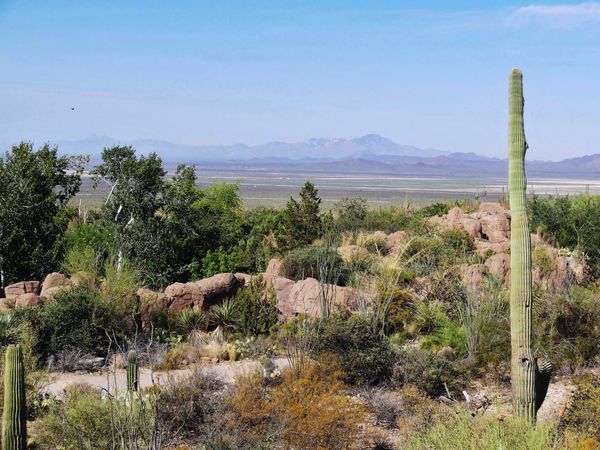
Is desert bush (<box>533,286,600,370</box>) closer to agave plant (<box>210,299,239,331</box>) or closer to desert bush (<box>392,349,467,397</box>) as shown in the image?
desert bush (<box>392,349,467,397</box>)

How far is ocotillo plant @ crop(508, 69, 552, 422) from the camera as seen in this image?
8.43 m

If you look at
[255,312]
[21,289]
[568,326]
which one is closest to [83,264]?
[21,289]

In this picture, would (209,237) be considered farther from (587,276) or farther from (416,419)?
(416,419)

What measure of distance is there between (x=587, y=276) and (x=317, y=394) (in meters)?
10.8

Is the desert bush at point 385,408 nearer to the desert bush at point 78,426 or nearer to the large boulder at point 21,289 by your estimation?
the desert bush at point 78,426

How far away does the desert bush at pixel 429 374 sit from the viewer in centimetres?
1176

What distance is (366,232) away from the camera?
901 inches

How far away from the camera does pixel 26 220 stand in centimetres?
1842

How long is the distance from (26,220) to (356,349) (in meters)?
9.60

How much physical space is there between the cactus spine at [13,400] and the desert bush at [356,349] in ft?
15.5

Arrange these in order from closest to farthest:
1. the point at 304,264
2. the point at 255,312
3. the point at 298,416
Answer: the point at 298,416 → the point at 255,312 → the point at 304,264

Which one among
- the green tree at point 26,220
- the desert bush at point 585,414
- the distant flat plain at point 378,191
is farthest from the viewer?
the distant flat plain at point 378,191

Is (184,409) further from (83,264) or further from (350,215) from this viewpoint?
(350,215)

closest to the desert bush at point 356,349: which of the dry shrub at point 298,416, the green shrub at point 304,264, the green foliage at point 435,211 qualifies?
the dry shrub at point 298,416
